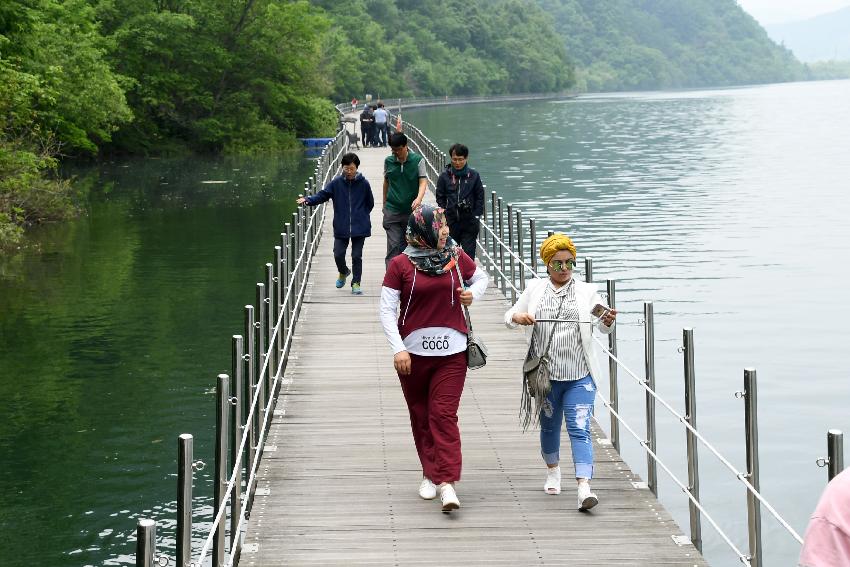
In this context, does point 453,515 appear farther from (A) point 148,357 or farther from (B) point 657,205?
(B) point 657,205

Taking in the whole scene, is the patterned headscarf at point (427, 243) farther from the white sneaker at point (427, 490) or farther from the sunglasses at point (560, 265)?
the white sneaker at point (427, 490)

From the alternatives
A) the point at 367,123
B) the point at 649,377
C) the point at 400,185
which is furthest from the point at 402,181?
the point at 367,123

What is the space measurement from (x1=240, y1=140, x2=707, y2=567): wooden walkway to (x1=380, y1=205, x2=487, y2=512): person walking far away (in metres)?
0.42

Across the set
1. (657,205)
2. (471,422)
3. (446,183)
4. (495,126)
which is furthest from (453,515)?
(495,126)

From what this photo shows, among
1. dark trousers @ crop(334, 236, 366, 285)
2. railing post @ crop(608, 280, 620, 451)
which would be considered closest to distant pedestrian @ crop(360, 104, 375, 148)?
dark trousers @ crop(334, 236, 366, 285)

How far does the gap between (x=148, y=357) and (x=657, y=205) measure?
25842 millimetres

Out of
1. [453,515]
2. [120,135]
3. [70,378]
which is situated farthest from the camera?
[120,135]

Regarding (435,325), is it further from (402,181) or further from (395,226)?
(395,226)

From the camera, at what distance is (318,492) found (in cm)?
874

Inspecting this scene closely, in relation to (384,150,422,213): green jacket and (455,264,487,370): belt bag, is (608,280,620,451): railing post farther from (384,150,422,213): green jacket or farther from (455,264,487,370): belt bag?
(384,150,422,213): green jacket

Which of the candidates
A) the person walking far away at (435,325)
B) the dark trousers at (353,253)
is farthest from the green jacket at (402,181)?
the person walking far away at (435,325)

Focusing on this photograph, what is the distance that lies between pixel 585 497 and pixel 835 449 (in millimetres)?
2881

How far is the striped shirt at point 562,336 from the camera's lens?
8.15 m

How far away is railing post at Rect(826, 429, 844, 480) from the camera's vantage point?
5270 mm
